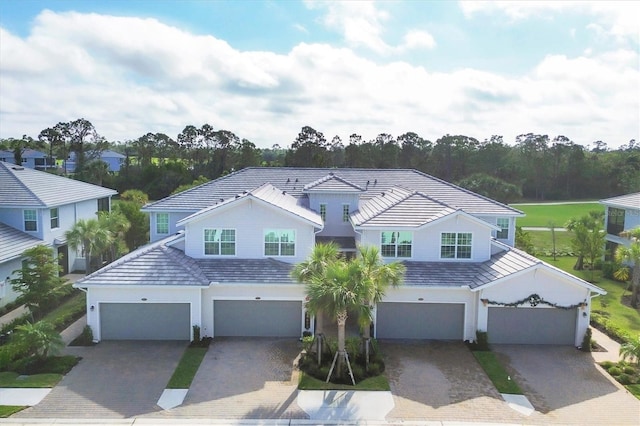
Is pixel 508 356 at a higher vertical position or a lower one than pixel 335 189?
lower

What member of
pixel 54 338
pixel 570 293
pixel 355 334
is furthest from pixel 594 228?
pixel 54 338

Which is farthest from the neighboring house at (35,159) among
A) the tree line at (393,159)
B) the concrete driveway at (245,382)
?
the concrete driveway at (245,382)

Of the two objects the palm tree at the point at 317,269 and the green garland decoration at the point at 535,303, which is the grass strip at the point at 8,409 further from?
the green garland decoration at the point at 535,303

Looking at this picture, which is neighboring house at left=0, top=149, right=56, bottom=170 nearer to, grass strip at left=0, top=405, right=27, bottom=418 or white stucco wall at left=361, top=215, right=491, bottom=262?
white stucco wall at left=361, top=215, right=491, bottom=262

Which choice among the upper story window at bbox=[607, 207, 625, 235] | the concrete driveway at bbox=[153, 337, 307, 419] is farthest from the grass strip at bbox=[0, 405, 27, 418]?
the upper story window at bbox=[607, 207, 625, 235]

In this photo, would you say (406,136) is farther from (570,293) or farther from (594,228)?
(570,293)
